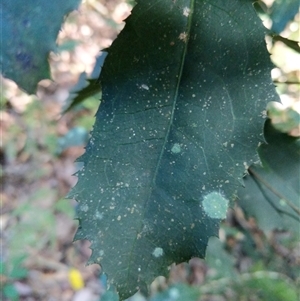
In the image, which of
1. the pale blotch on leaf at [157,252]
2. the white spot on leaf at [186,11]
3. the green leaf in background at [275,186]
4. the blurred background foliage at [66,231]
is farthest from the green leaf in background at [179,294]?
the white spot on leaf at [186,11]

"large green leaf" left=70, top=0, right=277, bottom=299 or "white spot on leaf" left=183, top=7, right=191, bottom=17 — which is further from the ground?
"white spot on leaf" left=183, top=7, right=191, bottom=17

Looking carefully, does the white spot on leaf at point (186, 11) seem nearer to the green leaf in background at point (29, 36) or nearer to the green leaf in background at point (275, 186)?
the green leaf in background at point (29, 36)

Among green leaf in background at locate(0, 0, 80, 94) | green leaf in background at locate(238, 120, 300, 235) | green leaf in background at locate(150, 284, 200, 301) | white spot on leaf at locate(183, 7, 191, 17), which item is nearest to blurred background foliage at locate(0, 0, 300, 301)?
green leaf in background at locate(150, 284, 200, 301)

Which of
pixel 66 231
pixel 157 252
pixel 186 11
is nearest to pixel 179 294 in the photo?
pixel 66 231

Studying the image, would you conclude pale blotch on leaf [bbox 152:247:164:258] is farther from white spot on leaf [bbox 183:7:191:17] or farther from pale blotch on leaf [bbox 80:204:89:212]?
white spot on leaf [bbox 183:7:191:17]

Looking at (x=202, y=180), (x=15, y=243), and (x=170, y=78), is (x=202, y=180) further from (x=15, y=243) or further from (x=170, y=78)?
(x=15, y=243)

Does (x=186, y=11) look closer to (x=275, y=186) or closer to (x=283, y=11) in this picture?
(x=283, y=11)
